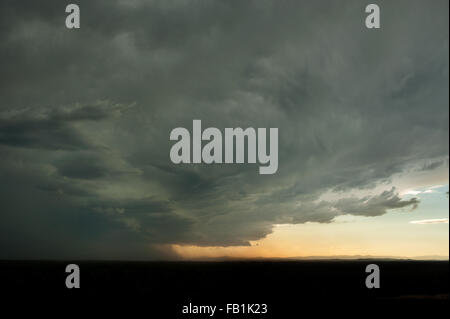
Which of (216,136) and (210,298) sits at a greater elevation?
(216,136)
